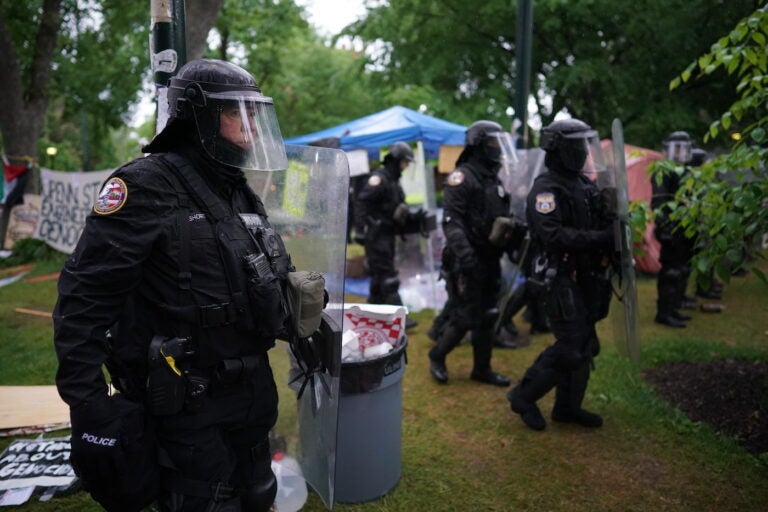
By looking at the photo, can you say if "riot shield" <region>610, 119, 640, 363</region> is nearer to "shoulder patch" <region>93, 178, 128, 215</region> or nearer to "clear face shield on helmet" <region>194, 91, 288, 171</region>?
"clear face shield on helmet" <region>194, 91, 288, 171</region>

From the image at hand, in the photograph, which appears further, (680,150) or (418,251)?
(418,251)

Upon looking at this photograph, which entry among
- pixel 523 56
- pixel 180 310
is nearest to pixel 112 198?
pixel 180 310

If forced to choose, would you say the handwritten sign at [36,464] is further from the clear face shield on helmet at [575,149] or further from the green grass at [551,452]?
the clear face shield on helmet at [575,149]

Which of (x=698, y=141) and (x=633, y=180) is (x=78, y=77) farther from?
(x=698, y=141)

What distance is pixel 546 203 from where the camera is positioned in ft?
12.2

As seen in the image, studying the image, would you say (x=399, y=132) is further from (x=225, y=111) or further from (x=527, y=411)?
(x=225, y=111)

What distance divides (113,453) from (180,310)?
0.46m

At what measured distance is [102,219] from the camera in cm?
Answer: 176

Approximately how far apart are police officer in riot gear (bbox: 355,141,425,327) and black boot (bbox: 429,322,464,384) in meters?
1.72

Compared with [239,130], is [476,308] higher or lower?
lower

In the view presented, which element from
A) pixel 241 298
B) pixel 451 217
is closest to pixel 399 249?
pixel 451 217

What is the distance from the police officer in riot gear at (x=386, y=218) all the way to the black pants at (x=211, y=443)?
448 cm

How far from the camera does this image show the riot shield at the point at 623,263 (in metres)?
3.64

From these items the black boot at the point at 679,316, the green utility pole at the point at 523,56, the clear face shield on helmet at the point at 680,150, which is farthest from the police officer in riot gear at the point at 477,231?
the clear face shield on helmet at the point at 680,150
